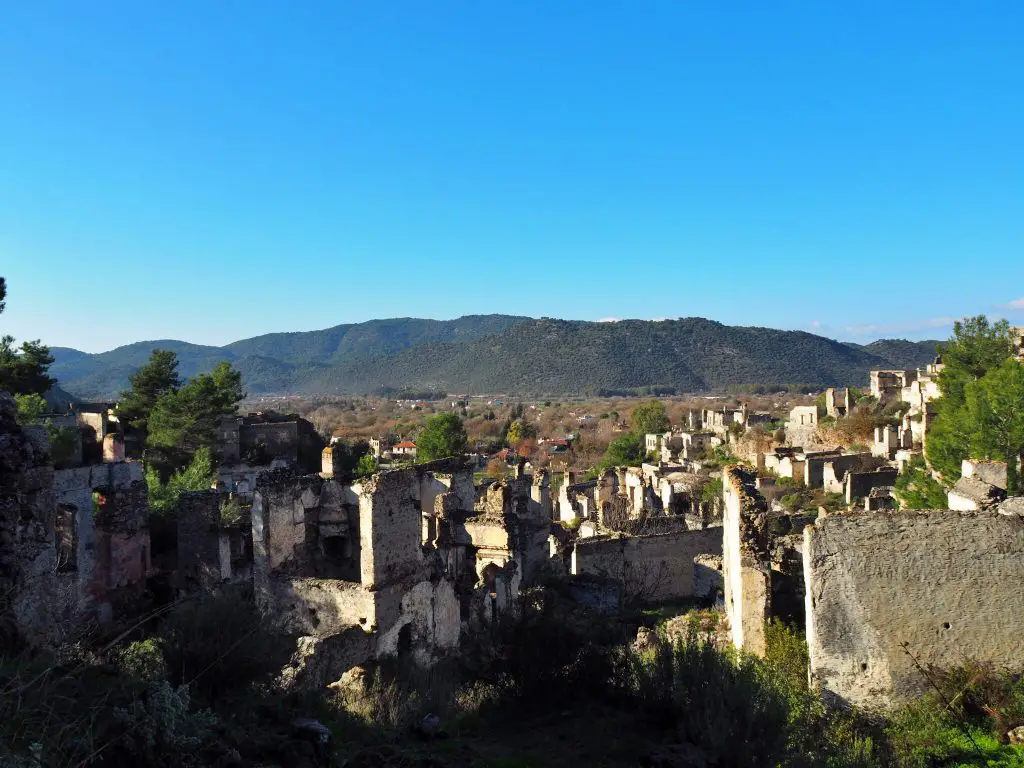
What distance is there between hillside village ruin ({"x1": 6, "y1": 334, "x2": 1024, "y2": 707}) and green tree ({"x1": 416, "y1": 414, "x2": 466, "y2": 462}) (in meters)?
16.6

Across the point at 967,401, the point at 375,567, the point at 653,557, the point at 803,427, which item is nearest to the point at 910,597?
the point at 375,567

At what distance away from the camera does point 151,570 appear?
57.5 feet

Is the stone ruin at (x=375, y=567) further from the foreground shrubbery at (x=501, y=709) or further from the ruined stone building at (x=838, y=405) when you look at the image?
the ruined stone building at (x=838, y=405)

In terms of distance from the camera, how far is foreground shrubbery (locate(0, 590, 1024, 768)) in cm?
468

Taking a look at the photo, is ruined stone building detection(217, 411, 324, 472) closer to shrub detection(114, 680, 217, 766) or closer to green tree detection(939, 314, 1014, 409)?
green tree detection(939, 314, 1014, 409)

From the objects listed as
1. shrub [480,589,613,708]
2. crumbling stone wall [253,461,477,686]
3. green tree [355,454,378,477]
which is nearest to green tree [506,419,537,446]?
green tree [355,454,378,477]

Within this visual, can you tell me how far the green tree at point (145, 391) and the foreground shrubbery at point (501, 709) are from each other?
87.0ft

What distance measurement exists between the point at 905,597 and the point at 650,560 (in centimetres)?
1158

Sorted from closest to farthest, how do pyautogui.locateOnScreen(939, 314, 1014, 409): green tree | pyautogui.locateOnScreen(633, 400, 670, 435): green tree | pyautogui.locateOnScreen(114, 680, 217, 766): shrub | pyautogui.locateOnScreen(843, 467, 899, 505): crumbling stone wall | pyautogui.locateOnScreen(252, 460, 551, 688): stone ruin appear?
pyautogui.locateOnScreen(114, 680, 217, 766): shrub, pyautogui.locateOnScreen(252, 460, 551, 688): stone ruin, pyautogui.locateOnScreen(939, 314, 1014, 409): green tree, pyautogui.locateOnScreen(843, 467, 899, 505): crumbling stone wall, pyautogui.locateOnScreen(633, 400, 670, 435): green tree

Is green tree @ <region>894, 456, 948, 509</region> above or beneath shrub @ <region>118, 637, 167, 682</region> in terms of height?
beneath

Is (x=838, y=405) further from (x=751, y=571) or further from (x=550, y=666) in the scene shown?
(x=550, y=666)

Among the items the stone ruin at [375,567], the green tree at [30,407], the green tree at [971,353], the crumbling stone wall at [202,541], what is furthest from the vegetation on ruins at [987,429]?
the green tree at [30,407]

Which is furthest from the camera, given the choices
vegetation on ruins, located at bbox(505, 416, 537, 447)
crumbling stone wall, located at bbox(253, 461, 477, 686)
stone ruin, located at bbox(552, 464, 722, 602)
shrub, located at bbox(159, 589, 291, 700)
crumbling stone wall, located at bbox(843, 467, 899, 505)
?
vegetation on ruins, located at bbox(505, 416, 537, 447)

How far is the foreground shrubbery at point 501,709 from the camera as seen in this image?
4.68 metres
